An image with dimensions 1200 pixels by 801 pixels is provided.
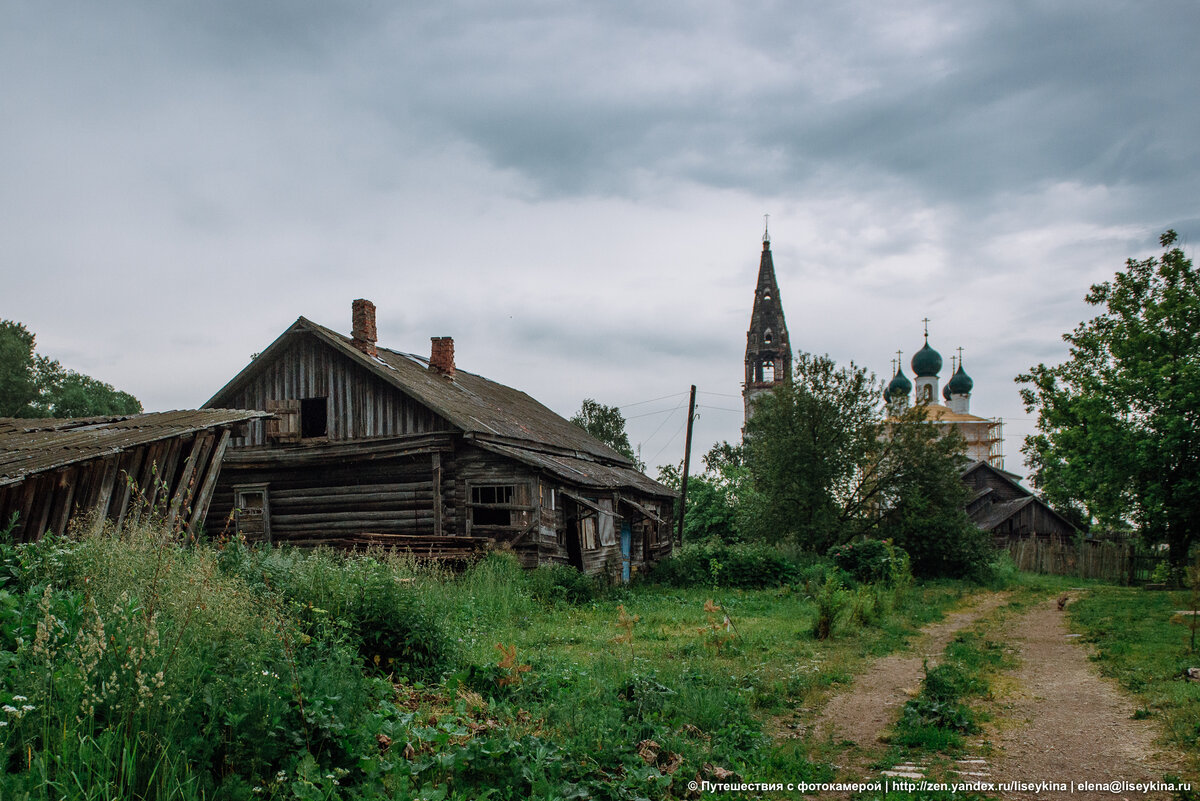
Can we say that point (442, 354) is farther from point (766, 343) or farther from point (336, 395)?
point (766, 343)

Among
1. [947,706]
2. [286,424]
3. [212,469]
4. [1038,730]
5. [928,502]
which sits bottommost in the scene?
[1038,730]

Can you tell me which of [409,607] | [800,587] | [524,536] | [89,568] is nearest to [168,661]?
[89,568]

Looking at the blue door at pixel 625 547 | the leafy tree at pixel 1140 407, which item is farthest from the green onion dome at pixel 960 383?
the blue door at pixel 625 547

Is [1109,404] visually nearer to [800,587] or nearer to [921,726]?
[800,587]

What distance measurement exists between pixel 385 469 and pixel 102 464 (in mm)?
8613

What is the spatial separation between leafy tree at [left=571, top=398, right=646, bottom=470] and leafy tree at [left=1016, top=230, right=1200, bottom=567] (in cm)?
2369

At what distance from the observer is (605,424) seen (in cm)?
4497

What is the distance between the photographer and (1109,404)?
77.8 feet

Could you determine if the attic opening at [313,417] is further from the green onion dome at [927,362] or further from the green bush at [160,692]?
the green onion dome at [927,362]

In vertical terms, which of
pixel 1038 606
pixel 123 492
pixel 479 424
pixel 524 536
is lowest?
pixel 1038 606

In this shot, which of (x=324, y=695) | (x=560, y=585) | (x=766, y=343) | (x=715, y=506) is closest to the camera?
(x=324, y=695)

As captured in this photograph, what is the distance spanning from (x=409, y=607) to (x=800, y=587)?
14298mm

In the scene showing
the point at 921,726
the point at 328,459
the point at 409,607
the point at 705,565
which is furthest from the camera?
the point at 705,565

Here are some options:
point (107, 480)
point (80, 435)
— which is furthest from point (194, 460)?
point (80, 435)
